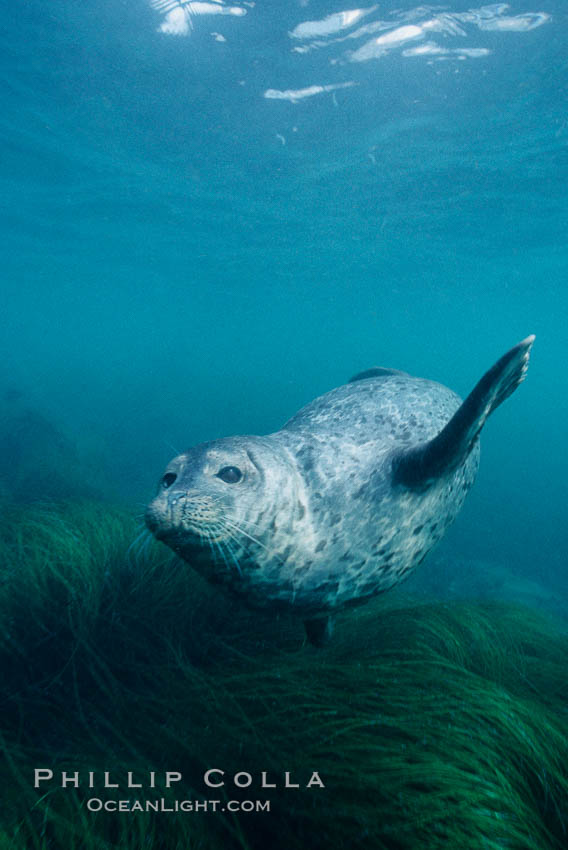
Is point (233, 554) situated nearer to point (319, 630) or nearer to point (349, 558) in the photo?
point (349, 558)

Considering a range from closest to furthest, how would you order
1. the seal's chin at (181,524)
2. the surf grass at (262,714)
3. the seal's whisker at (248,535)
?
1. the surf grass at (262,714)
2. the seal's chin at (181,524)
3. the seal's whisker at (248,535)

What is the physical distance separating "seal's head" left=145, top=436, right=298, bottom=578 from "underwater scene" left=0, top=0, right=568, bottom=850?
0.04ft

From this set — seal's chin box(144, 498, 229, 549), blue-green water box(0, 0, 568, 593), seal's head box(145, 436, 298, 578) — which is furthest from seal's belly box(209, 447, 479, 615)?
blue-green water box(0, 0, 568, 593)

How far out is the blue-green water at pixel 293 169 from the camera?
25.0 feet

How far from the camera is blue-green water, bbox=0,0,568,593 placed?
7633 millimetres

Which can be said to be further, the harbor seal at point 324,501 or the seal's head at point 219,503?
the harbor seal at point 324,501

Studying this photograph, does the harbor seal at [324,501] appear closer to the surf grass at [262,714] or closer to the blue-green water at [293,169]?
the surf grass at [262,714]

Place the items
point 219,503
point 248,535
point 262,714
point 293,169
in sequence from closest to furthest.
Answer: point 219,503 → point 248,535 → point 262,714 → point 293,169

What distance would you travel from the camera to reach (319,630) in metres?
2.44

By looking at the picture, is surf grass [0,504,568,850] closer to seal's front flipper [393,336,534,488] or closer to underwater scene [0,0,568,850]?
underwater scene [0,0,568,850]

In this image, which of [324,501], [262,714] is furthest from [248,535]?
[262,714]

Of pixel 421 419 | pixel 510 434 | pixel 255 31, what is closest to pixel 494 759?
pixel 421 419

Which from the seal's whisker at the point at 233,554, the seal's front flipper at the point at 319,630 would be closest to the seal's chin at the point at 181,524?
the seal's whisker at the point at 233,554

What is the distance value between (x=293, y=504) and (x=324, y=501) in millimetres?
207
